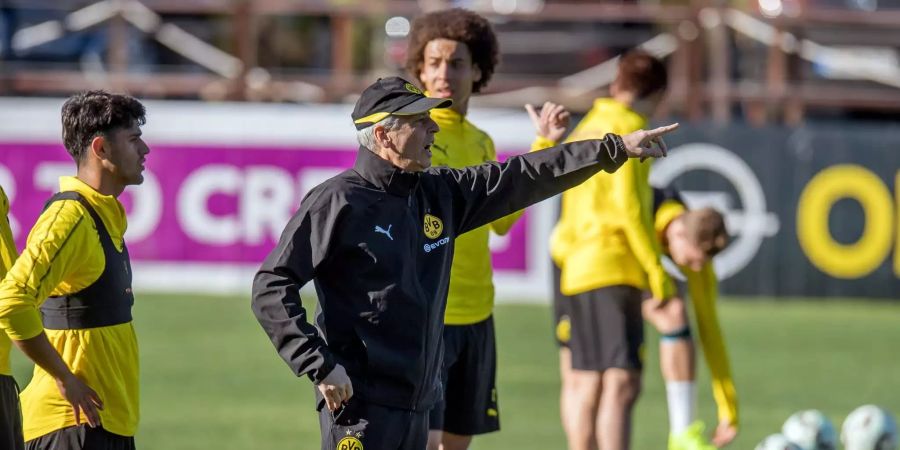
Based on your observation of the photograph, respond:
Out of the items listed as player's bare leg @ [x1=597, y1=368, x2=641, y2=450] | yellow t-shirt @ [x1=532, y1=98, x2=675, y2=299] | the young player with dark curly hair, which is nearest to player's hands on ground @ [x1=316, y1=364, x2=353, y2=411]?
the young player with dark curly hair

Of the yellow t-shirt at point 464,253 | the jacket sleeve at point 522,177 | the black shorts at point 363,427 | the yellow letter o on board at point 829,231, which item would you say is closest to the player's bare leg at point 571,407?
the yellow t-shirt at point 464,253

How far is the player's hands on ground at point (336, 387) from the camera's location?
16.5ft

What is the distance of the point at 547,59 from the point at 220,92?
382cm

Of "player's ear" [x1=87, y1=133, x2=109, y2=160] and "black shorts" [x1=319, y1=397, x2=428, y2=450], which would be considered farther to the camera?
"player's ear" [x1=87, y1=133, x2=109, y2=160]

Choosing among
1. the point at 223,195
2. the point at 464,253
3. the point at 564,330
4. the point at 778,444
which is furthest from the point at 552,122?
the point at 223,195

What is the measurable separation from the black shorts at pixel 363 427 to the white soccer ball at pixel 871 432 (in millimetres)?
3758

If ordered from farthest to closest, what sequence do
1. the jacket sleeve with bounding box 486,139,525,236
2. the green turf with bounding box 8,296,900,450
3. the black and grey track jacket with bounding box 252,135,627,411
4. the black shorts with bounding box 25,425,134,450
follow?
the green turf with bounding box 8,296,900,450
the jacket sleeve with bounding box 486,139,525,236
the black shorts with bounding box 25,425,134,450
the black and grey track jacket with bounding box 252,135,627,411

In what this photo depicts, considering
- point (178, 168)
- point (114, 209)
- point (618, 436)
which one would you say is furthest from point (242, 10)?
point (114, 209)

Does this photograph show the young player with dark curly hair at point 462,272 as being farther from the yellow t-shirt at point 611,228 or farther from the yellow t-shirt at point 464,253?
the yellow t-shirt at point 611,228

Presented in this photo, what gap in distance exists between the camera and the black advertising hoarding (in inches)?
629

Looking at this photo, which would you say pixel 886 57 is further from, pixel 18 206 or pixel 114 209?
pixel 114 209

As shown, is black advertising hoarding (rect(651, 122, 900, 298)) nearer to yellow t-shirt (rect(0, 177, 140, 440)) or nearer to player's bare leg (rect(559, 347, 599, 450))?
player's bare leg (rect(559, 347, 599, 450))

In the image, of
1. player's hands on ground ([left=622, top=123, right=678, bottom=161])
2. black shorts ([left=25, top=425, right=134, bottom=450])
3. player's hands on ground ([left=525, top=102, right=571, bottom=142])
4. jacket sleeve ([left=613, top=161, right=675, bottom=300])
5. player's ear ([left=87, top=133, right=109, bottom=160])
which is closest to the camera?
player's hands on ground ([left=622, top=123, right=678, bottom=161])

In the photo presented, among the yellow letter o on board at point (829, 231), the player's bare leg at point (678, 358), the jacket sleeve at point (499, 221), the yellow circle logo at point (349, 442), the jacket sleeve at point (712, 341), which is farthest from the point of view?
the yellow letter o on board at point (829, 231)
